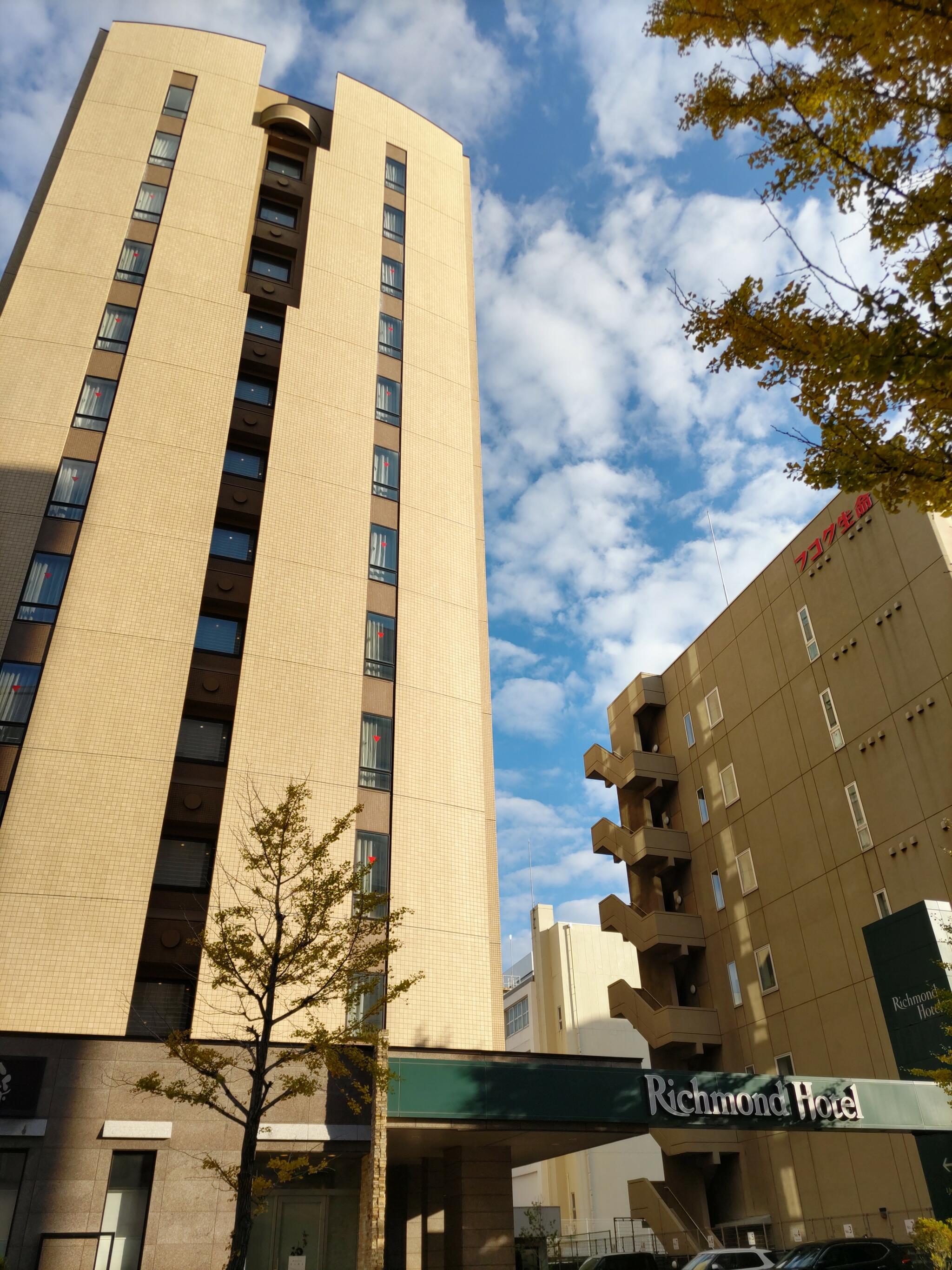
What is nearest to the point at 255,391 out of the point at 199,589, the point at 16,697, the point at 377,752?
the point at 199,589

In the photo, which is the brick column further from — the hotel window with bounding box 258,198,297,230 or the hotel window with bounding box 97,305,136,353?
the hotel window with bounding box 258,198,297,230

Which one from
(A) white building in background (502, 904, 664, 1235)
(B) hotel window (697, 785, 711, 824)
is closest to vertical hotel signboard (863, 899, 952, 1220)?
(B) hotel window (697, 785, 711, 824)

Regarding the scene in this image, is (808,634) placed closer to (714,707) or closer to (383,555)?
(714,707)

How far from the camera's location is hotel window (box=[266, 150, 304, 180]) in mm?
39188

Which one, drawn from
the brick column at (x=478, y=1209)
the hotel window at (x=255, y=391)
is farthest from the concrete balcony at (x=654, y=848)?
the hotel window at (x=255, y=391)

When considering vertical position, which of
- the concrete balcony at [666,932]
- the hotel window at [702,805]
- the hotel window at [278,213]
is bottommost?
the concrete balcony at [666,932]

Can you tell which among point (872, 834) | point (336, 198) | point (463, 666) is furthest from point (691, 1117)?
point (336, 198)

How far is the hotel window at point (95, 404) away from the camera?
28406mm

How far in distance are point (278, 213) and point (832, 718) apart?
3075cm

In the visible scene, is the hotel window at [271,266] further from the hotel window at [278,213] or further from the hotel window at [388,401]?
the hotel window at [388,401]

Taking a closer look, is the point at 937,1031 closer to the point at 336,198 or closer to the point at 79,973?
the point at 79,973

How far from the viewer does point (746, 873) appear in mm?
36219

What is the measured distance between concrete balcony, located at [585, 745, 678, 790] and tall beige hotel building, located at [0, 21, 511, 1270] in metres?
15.2

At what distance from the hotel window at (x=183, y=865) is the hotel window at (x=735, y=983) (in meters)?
22.3
